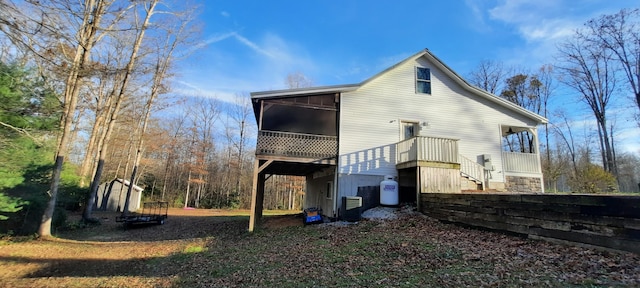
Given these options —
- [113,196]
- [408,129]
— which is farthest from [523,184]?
[113,196]

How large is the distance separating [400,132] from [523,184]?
250 inches

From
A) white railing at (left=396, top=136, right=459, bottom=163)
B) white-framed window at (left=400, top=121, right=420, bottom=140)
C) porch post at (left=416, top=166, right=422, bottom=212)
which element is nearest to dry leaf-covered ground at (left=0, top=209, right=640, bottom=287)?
porch post at (left=416, top=166, right=422, bottom=212)

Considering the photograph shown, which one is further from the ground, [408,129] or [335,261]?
[408,129]

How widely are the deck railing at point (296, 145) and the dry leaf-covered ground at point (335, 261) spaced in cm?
318

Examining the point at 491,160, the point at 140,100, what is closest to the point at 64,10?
the point at 491,160

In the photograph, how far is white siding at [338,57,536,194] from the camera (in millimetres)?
13312

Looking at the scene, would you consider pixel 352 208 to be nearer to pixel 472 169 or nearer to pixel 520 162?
pixel 472 169

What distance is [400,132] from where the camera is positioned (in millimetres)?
13812

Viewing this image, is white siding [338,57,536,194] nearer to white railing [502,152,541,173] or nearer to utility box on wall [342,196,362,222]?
white railing [502,152,541,173]

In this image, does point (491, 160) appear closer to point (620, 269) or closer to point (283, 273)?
point (620, 269)

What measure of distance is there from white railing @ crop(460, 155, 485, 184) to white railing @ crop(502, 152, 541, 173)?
1719 mm

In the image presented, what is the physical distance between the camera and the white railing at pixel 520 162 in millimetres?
14086

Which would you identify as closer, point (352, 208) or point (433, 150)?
point (433, 150)

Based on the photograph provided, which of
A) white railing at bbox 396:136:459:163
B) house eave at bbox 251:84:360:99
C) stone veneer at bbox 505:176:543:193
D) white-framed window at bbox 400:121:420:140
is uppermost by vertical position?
house eave at bbox 251:84:360:99
